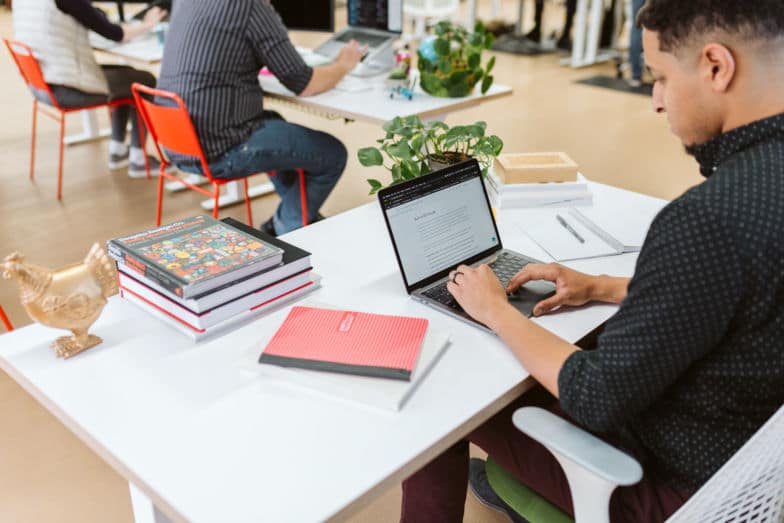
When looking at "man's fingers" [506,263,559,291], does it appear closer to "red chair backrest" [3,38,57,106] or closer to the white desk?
the white desk

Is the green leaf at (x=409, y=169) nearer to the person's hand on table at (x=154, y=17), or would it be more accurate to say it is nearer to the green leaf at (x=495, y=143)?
the green leaf at (x=495, y=143)

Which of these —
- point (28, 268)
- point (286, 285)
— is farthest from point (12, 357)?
point (286, 285)

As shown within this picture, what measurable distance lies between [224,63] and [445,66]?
87 centimetres

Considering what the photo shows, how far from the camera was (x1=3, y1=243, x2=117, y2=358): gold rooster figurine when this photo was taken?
108cm

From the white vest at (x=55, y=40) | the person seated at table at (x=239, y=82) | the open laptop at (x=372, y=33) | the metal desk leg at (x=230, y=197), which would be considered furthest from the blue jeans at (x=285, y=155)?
the white vest at (x=55, y=40)

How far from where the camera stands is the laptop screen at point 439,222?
4.31 feet

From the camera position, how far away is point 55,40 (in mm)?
3322

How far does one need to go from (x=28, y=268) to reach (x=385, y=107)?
1811 mm

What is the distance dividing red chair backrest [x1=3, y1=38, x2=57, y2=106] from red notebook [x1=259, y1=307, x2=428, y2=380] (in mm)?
2780

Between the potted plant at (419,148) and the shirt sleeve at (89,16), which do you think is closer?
the potted plant at (419,148)

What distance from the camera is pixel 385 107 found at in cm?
269

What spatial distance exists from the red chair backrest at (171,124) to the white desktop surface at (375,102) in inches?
18.9

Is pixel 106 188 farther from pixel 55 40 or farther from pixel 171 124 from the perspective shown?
pixel 171 124

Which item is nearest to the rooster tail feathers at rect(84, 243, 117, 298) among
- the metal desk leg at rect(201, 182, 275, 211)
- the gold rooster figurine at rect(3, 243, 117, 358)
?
the gold rooster figurine at rect(3, 243, 117, 358)
